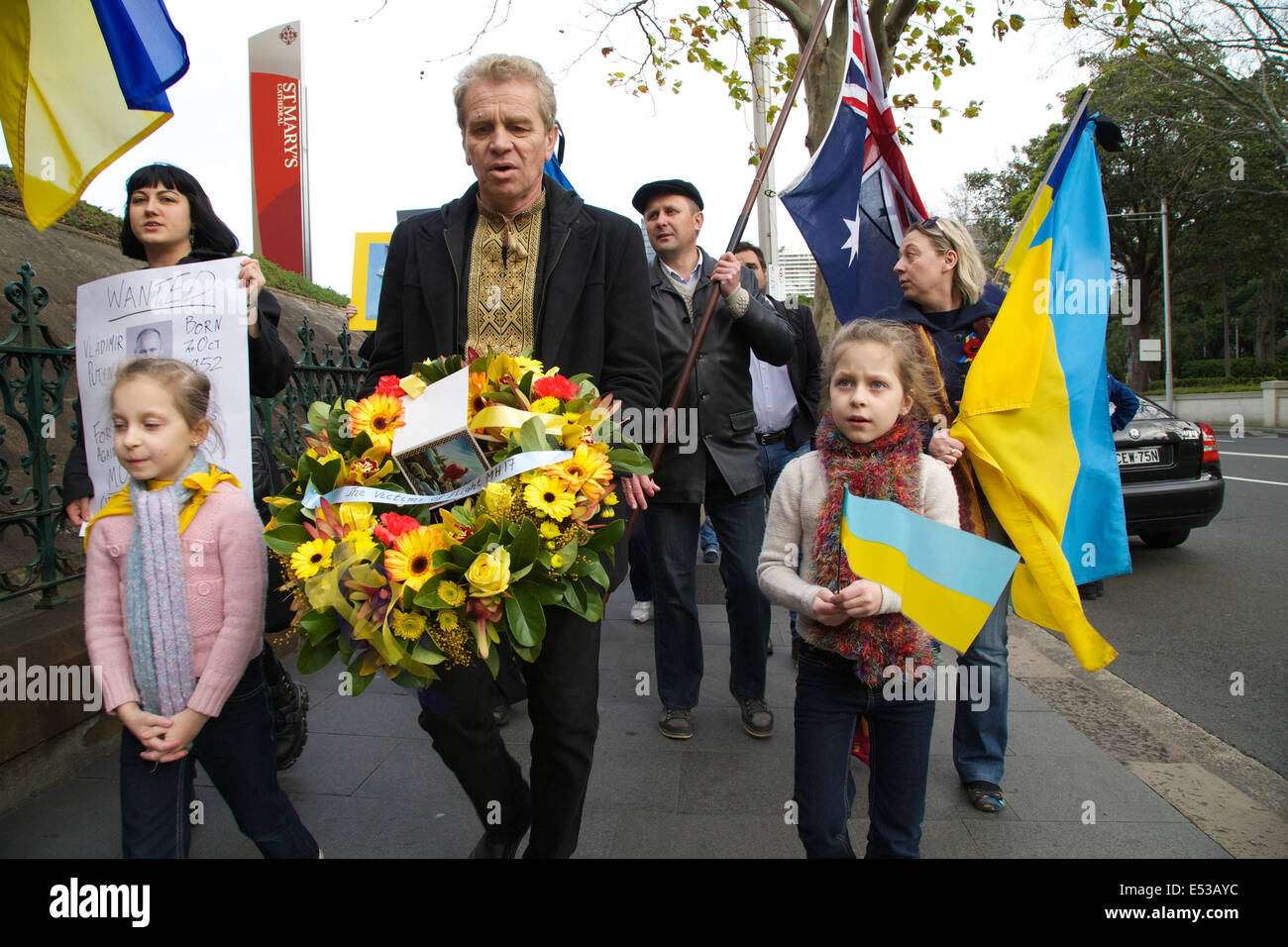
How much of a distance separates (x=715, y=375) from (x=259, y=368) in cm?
187

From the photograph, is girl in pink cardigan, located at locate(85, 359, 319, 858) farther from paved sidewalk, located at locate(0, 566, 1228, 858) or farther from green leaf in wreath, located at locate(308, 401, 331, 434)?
paved sidewalk, located at locate(0, 566, 1228, 858)

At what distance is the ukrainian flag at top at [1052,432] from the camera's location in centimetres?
281

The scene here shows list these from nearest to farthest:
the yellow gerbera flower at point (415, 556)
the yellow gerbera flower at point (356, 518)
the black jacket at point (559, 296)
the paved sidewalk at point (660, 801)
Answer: the yellow gerbera flower at point (415, 556), the yellow gerbera flower at point (356, 518), the black jacket at point (559, 296), the paved sidewalk at point (660, 801)

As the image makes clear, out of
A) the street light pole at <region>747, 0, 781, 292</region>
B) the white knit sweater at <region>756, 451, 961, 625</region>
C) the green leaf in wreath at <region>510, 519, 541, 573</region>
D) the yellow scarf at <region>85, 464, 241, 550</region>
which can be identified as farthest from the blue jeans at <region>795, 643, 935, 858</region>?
the street light pole at <region>747, 0, 781, 292</region>

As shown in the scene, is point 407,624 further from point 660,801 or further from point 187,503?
point 660,801

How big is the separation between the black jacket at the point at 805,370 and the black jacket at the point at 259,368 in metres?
2.71

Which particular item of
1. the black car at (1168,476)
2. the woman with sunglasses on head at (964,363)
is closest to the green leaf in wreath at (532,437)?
the woman with sunglasses on head at (964,363)

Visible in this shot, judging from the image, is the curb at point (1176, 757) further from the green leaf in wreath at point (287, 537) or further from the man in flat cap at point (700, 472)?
the green leaf in wreath at point (287, 537)

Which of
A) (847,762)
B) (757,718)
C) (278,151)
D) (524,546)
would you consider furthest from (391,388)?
(278,151)

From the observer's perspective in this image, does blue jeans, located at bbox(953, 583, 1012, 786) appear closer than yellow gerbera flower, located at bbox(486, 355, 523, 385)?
No

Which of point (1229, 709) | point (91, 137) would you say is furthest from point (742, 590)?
point (91, 137)

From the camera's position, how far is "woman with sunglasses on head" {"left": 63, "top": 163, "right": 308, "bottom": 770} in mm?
2588

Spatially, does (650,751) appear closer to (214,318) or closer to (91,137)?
(214,318)

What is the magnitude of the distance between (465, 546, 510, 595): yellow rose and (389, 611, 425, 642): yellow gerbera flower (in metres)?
0.13
